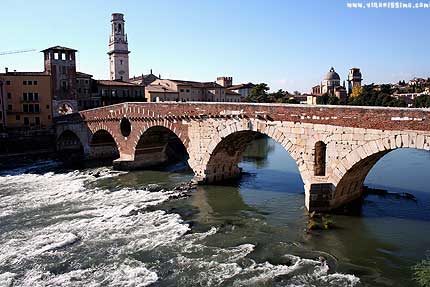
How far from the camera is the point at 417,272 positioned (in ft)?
37.9

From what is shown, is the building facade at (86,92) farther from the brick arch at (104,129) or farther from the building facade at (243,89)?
the building facade at (243,89)

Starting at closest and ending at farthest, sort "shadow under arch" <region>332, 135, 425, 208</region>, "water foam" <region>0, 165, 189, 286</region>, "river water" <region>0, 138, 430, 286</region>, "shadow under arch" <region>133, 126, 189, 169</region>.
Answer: "river water" <region>0, 138, 430, 286</region> < "water foam" <region>0, 165, 189, 286</region> < "shadow under arch" <region>332, 135, 425, 208</region> < "shadow under arch" <region>133, 126, 189, 169</region>

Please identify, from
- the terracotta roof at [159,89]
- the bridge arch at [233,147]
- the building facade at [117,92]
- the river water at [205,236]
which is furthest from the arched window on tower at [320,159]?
the terracotta roof at [159,89]

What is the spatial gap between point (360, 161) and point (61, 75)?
3464 centimetres

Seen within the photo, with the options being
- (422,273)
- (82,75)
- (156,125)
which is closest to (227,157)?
(156,125)

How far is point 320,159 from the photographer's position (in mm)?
17750

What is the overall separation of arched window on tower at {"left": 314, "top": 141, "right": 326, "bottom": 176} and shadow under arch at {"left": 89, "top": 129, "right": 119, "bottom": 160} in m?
21.2

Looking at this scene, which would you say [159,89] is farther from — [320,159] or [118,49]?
[320,159]

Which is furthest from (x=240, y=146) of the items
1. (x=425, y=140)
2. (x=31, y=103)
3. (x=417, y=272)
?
(x=31, y=103)

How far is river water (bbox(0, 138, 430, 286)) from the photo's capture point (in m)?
12.2

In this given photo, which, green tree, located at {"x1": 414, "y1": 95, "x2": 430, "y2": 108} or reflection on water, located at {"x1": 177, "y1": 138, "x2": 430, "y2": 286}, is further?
green tree, located at {"x1": 414, "y1": 95, "x2": 430, "y2": 108}

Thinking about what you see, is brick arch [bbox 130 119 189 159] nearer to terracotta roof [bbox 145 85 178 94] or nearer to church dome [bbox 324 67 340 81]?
terracotta roof [bbox 145 85 178 94]

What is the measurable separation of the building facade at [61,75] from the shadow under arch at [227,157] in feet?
77.0

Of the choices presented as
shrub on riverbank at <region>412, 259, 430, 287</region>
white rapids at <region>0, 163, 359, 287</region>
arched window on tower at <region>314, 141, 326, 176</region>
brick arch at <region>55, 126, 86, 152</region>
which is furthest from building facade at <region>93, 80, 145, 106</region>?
shrub on riverbank at <region>412, 259, 430, 287</region>
